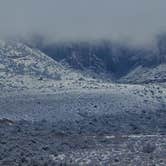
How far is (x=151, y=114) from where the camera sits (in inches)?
2306

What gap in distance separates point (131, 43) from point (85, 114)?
60.6m

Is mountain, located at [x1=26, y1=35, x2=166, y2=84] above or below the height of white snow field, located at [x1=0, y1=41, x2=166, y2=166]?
above

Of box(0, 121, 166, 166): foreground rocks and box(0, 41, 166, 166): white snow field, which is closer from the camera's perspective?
box(0, 121, 166, 166): foreground rocks

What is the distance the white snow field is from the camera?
118ft

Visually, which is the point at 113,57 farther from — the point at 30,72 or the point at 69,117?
the point at 69,117

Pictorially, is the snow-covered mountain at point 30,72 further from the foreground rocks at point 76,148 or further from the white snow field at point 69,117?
the foreground rocks at point 76,148

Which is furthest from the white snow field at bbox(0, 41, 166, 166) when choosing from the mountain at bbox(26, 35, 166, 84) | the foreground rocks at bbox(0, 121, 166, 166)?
the mountain at bbox(26, 35, 166, 84)

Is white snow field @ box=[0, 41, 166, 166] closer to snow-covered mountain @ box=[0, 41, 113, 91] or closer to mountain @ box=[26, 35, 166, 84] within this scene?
snow-covered mountain @ box=[0, 41, 113, 91]

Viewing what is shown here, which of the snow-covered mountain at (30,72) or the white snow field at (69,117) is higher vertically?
the snow-covered mountain at (30,72)

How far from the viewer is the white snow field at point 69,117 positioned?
36.1 meters

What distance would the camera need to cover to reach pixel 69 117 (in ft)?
180

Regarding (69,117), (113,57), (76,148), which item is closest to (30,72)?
(69,117)

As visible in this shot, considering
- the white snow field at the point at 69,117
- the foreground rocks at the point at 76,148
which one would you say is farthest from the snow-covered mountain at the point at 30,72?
the foreground rocks at the point at 76,148

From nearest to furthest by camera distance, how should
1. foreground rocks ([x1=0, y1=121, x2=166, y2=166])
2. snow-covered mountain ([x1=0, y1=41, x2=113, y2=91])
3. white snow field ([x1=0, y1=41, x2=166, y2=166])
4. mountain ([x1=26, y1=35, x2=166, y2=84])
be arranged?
foreground rocks ([x1=0, y1=121, x2=166, y2=166])
white snow field ([x1=0, y1=41, x2=166, y2=166])
snow-covered mountain ([x1=0, y1=41, x2=113, y2=91])
mountain ([x1=26, y1=35, x2=166, y2=84])
